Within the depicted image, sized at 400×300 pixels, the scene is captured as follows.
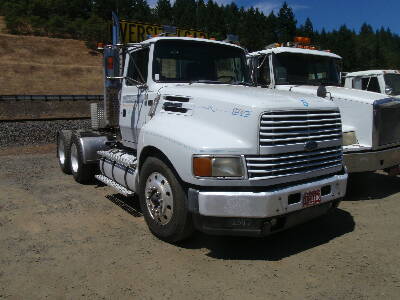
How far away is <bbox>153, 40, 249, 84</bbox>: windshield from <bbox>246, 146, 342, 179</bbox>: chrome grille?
1.86 meters

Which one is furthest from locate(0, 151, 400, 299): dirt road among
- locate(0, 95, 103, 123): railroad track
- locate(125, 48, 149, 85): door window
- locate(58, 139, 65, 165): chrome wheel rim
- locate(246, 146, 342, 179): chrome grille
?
locate(0, 95, 103, 123): railroad track

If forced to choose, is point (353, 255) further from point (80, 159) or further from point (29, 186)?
point (29, 186)

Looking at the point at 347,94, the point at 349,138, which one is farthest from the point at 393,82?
the point at 349,138

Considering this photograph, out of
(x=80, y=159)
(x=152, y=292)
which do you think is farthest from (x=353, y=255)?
(x=80, y=159)

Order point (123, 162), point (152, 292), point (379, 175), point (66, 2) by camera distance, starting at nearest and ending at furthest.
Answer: point (152, 292) < point (123, 162) < point (379, 175) < point (66, 2)

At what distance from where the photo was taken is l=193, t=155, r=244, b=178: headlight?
4057 mm

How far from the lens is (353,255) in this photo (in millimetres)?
4543

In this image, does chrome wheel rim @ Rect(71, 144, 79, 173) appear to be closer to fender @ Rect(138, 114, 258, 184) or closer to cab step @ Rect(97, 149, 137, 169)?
cab step @ Rect(97, 149, 137, 169)

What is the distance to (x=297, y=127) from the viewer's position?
14.1 feet

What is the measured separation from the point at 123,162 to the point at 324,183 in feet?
9.81

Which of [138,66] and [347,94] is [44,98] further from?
[347,94]

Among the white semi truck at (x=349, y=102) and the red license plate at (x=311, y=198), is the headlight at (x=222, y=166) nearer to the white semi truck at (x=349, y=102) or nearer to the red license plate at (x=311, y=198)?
the red license plate at (x=311, y=198)

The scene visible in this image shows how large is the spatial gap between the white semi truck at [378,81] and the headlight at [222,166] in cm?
935

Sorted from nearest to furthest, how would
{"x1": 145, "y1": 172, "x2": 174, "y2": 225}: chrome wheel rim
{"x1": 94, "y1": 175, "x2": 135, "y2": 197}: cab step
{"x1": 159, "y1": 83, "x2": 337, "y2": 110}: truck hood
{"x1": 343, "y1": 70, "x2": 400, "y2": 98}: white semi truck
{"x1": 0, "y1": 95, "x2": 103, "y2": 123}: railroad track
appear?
{"x1": 159, "y1": 83, "x2": 337, "y2": 110}: truck hood, {"x1": 145, "y1": 172, "x2": 174, "y2": 225}: chrome wheel rim, {"x1": 94, "y1": 175, "x2": 135, "y2": 197}: cab step, {"x1": 343, "y1": 70, "x2": 400, "y2": 98}: white semi truck, {"x1": 0, "y1": 95, "x2": 103, "y2": 123}: railroad track
